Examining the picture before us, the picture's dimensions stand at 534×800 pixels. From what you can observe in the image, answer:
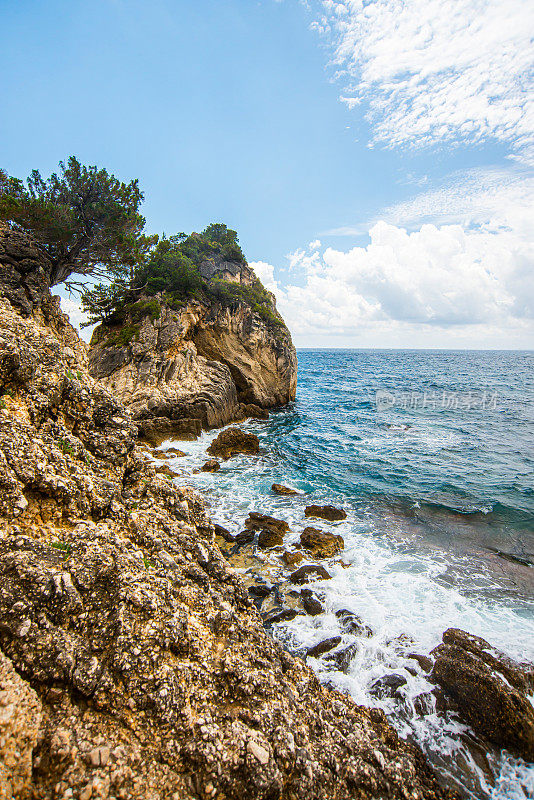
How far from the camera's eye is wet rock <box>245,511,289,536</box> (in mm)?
13578

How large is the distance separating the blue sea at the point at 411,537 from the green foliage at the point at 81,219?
1328 cm

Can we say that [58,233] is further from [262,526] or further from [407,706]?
[407,706]

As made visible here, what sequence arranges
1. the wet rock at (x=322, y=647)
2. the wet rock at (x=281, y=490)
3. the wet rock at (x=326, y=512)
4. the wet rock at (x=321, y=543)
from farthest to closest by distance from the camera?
the wet rock at (x=281, y=490)
the wet rock at (x=326, y=512)
the wet rock at (x=321, y=543)
the wet rock at (x=322, y=647)

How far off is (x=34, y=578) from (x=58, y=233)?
20.0 meters

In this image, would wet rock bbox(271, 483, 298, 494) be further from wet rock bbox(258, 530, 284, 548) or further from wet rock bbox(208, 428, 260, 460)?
wet rock bbox(208, 428, 260, 460)

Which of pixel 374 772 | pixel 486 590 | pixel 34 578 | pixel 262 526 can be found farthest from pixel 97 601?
pixel 486 590

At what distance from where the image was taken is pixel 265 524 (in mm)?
13875

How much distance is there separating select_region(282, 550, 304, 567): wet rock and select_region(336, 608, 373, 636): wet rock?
2466mm

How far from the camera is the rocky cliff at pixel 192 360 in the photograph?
80.1ft

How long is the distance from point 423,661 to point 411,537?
6.38 meters

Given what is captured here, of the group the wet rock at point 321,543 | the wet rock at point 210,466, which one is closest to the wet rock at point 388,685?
the wet rock at point 321,543

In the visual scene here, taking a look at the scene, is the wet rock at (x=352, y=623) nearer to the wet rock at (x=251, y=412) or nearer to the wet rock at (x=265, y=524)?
the wet rock at (x=265, y=524)

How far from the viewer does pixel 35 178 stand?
19266mm

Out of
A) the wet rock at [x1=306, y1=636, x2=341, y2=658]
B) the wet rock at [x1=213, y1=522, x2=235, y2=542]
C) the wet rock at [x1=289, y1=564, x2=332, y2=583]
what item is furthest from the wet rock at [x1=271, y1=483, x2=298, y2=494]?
the wet rock at [x1=306, y1=636, x2=341, y2=658]
